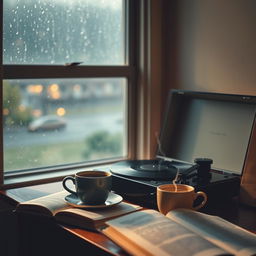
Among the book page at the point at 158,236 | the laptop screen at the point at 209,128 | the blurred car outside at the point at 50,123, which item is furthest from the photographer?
the blurred car outside at the point at 50,123

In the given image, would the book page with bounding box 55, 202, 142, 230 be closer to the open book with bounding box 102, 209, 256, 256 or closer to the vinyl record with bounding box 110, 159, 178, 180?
the open book with bounding box 102, 209, 256, 256

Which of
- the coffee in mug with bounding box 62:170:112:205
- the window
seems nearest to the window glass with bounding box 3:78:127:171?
the window

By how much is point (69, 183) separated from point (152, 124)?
52 centimetres

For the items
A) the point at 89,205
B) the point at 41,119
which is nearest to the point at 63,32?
the point at 41,119

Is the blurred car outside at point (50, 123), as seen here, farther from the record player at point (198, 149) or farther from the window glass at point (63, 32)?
the record player at point (198, 149)

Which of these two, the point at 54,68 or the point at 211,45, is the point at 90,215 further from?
the point at 211,45

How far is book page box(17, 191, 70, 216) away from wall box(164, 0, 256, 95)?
0.80 m

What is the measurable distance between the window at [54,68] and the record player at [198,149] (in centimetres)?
27

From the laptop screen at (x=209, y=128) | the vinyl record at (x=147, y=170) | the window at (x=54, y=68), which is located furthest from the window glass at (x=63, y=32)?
the vinyl record at (x=147, y=170)

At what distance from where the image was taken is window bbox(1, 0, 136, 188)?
1.74m

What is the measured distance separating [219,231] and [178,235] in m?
0.14

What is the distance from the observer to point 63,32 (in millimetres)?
1854

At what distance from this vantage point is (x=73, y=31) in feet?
6.18

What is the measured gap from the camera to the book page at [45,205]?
1.36m
